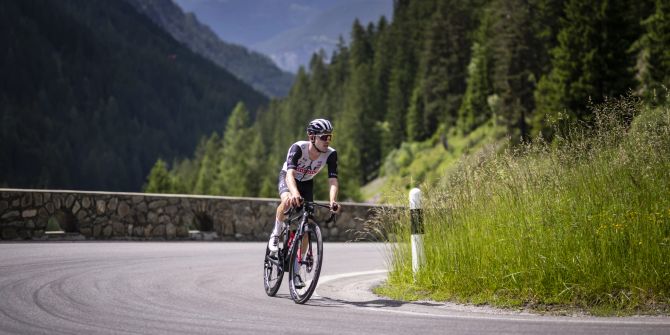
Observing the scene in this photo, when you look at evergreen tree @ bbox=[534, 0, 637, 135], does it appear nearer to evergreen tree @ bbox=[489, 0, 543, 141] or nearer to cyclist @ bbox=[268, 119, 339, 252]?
evergreen tree @ bbox=[489, 0, 543, 141]

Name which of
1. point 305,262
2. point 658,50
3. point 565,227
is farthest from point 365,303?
point 658,50

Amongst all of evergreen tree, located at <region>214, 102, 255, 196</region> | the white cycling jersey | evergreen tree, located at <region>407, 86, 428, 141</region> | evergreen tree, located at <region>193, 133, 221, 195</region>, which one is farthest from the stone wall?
evergreen tree, located at <region>193, 133, 221, 195</region>

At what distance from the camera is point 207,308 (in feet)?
20.4

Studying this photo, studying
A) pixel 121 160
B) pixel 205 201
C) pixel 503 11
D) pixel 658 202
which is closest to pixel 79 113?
pixel 121 160

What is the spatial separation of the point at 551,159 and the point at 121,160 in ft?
608

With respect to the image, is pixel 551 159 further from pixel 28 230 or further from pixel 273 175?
pixel 273 175

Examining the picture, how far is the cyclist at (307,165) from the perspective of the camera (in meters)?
7.11

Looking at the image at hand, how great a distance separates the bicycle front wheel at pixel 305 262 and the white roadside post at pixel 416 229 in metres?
1.34

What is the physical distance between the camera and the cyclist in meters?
7.11

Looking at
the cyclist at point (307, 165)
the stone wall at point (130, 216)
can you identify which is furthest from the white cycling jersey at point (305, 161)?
the stone wall at point (130, 216)

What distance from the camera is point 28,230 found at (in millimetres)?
14227

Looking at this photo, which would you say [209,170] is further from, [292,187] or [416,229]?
[292,187]

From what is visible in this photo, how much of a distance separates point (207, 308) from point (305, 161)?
6.42ft

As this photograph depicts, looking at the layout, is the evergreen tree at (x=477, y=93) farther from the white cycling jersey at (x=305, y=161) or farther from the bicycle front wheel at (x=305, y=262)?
the bicycle front wheel at (x=305, y=262)
